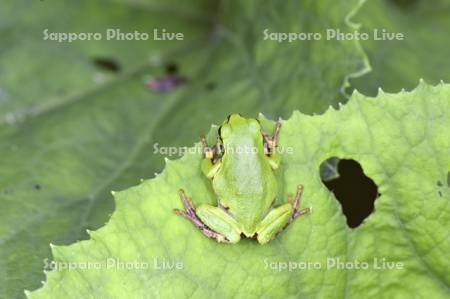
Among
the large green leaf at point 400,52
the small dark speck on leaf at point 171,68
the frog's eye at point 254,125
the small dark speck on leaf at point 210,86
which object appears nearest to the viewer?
the frog's eye at point 254,125

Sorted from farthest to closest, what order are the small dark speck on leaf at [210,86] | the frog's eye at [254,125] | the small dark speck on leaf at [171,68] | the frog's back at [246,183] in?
the small dark speck on leaf at [171,68] → the small dark speck on leaf at [210,86] → the frog's eye at [254,125] → the frog's back at [246,183]

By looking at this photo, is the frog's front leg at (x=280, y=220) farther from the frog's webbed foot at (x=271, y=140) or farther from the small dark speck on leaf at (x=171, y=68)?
the small dark speck on leaf at (x=171, y=68)

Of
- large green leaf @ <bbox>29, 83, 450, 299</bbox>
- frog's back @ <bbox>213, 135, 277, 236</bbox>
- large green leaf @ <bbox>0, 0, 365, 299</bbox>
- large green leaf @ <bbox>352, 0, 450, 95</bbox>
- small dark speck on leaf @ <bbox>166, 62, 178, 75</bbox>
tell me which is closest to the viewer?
large green leaf @ <bbox>29, 83, 450, 299</bbox>

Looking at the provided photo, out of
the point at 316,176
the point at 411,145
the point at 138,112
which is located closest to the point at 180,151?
the point at 138,112

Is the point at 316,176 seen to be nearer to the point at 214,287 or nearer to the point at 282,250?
the point at 282,250

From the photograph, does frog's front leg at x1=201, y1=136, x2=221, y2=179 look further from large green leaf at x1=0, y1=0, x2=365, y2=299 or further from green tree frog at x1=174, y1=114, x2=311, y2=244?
large green leaf at x1=0, y1=0, x2=365, y2=299

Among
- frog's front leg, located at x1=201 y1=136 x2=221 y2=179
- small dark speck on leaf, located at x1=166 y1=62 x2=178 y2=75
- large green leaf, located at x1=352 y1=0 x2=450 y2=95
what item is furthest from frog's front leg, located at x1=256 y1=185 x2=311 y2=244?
small dark speck on leaf, located at x1=166 y1=62 x2=178 y2=75

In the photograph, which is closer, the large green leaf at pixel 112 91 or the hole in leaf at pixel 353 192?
the hole in leaf at pixel 353 192

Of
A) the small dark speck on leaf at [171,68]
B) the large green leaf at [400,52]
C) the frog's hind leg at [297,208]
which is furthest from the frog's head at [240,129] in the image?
the small dark speck on leaf at [171,68]
